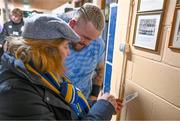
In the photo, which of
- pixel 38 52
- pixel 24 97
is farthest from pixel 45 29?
pixel 24 97

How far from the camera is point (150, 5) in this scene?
116 cm

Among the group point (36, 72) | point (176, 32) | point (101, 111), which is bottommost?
point (101, 111)

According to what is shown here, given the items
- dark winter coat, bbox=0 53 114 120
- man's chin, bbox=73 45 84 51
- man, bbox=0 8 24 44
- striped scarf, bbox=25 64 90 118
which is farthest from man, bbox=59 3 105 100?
man, bbox=0 8 24 44

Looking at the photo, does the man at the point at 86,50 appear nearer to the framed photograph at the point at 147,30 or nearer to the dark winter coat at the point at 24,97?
the framed photograph at the point at 147,30

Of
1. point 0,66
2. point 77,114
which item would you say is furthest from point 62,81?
point 0,66

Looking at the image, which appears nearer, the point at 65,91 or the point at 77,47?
the point at 65,91

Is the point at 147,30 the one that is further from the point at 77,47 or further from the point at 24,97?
the point at 24,97

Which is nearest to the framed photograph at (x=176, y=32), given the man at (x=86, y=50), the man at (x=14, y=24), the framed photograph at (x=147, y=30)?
the framed photograph at (x=147, y=30)

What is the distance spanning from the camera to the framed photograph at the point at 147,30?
110 cm

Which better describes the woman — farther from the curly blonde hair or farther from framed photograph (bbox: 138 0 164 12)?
framed photograph (bbox: 138 0 164 12)

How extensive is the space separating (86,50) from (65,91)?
560mm

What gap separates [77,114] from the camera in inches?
34.1

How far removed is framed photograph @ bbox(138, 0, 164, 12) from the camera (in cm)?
107

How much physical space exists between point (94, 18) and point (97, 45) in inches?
11.3
